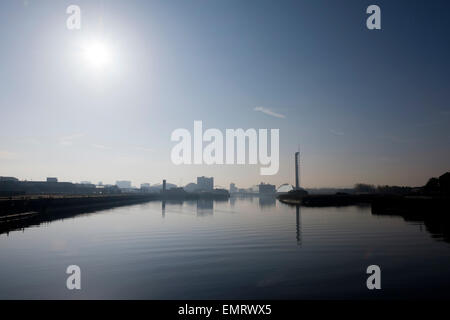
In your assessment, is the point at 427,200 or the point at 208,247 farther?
the point at 427,200

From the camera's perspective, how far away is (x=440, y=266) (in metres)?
25.7
